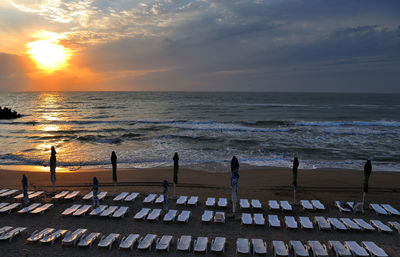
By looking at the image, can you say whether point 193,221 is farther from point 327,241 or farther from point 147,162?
point 147,162

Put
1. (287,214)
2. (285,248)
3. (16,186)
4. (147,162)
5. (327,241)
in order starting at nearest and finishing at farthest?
(285,248), (327,241), (287,214), (16,186), (147,162)

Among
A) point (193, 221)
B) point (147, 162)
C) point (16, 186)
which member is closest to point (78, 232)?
point (193, 221)

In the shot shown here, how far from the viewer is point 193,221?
34.7 feet

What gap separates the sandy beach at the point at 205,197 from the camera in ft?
29.9

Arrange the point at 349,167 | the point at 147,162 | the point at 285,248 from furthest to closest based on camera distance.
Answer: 1. the point at 147,162
2. the point at 349,167
3. the point at 285,248

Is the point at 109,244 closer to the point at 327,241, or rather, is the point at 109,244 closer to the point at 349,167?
the point at 327,241

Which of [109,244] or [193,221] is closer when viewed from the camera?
[109,244]

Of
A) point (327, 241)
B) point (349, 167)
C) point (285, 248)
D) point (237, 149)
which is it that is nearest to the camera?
point (285, 248)

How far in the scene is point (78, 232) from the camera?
30.2 ft

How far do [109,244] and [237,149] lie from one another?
58.0 ft

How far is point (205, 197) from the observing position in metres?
13.3

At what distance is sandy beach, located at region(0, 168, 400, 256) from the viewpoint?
9.11m

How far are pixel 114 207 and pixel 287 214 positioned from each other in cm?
774

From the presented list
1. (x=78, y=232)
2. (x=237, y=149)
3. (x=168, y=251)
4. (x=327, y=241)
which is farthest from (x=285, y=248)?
(x=237, y=149)
